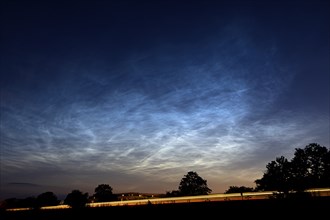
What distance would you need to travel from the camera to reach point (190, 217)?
10.4 meters

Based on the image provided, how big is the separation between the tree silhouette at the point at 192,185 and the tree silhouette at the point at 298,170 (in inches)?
840

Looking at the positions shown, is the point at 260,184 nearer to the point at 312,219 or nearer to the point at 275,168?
the point at 275,168

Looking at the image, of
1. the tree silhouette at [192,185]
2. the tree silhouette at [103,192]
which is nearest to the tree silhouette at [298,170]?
the tree silhouette at [192,185]

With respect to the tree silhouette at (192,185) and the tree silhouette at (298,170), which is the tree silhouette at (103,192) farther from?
the tree silhouette at (298,170)

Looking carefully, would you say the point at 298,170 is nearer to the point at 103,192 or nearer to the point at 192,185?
the point at 192,185

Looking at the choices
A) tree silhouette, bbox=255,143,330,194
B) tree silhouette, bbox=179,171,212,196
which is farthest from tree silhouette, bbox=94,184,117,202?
tree silhouette, bbox=255,143,330,194

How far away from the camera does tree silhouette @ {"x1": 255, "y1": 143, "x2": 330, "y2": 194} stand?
3005 inches

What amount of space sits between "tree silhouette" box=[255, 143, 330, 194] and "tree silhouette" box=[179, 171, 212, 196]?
70.0 ft

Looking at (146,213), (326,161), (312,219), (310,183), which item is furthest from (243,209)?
(326,161)

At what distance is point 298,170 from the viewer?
81.2 m

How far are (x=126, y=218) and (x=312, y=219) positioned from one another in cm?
767

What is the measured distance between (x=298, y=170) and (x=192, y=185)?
121 ft

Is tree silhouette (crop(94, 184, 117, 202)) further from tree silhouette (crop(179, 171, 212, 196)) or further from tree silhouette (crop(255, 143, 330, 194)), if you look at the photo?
tree silhouette (crop(255, 143, 330, 194))

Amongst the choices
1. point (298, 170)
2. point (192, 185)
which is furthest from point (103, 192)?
point (298, 170)
